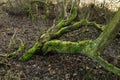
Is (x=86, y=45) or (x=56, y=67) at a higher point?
(x=86, y=45)

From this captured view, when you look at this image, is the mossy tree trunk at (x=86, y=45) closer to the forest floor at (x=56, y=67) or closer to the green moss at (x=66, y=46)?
the green moss at (x=66, y=46)

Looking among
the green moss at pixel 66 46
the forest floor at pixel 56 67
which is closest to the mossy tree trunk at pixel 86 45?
the green moss at pixel 66 46

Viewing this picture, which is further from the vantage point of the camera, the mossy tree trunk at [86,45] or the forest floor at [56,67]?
the forest floor at [56,67]

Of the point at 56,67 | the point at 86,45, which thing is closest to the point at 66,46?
A: the point at 56,67

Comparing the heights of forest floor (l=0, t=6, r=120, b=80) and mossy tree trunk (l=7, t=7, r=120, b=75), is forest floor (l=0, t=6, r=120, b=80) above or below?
below

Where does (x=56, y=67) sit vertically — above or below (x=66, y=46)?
below

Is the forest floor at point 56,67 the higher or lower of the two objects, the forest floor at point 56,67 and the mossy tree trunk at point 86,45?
the lower

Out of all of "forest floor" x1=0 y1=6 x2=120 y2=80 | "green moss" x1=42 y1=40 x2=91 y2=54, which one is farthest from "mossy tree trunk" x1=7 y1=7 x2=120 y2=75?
"forest floor" x1=0 y1=6 x2=120 y2=80

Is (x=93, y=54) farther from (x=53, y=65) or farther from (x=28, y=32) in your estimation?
(x=28, y=32)

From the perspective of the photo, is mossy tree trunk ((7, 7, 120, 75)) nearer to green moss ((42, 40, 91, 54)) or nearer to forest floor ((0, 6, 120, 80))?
green moss ((42, 40, 91, 54))

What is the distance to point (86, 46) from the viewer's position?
6.63 meters

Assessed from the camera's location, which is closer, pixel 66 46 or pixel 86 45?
pixel 86 45

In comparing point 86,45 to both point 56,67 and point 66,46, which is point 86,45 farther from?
point 56,67

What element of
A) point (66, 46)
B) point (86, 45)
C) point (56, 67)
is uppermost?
point (86, 45)
